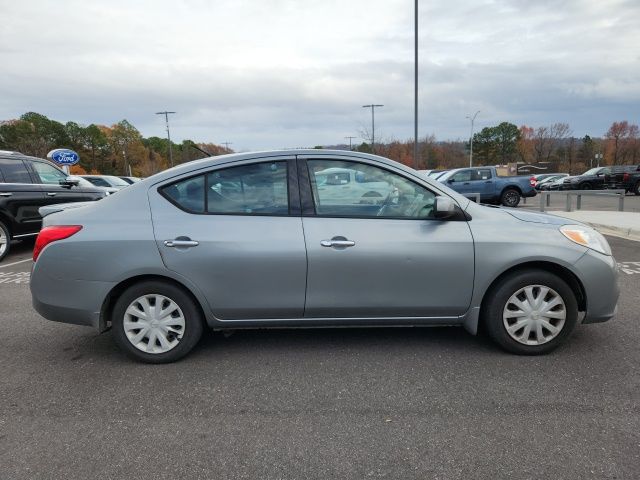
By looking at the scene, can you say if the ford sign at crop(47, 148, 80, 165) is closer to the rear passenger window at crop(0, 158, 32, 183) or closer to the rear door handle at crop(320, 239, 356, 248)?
the rear passenger window at crop(0, 158, 32, 183)

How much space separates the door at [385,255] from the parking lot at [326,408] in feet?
1.45

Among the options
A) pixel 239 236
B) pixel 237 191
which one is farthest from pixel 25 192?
pixel 239 236

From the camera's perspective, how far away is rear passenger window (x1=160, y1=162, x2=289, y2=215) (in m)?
3.34

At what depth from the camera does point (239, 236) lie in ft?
10.6

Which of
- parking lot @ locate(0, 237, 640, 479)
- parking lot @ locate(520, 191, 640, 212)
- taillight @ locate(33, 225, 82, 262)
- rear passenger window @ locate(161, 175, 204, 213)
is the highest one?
rear passenger window @ locate(161, 175, 204, 213)

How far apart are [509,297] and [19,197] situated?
834 centimetres

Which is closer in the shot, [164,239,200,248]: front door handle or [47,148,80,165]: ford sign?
[164,239,200,248]: front door handle

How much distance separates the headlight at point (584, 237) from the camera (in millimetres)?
3377

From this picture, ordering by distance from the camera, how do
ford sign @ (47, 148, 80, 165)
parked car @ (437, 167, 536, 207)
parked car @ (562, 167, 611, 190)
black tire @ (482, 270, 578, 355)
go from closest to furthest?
black tire @ (482, 270, 578, 355)
parked car @ (437, 167, 536, 207)
ford sign @ (47, 148, 80, 165)
parked car @ (562, 167, 611, 190)

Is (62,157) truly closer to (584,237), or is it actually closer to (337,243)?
(337,243)

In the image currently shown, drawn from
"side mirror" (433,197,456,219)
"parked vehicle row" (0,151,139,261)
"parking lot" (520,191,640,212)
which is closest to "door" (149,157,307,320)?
"side mirror" (433,197,456,219)

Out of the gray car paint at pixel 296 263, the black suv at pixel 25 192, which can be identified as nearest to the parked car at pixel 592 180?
the gray car paint at pixel 296 263

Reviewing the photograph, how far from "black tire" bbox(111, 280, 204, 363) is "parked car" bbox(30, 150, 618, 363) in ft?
0.03

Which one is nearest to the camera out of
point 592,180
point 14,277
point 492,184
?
point 14,277
